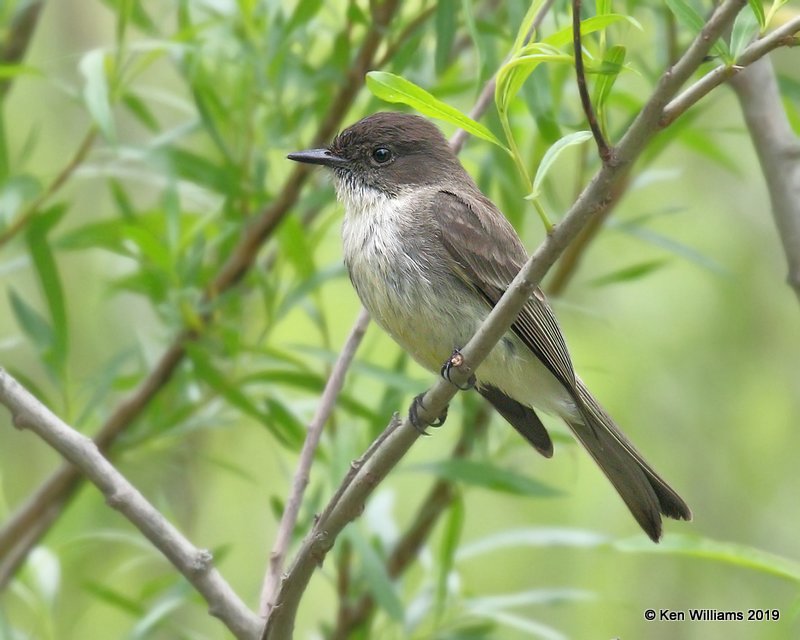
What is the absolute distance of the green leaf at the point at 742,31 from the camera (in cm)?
195

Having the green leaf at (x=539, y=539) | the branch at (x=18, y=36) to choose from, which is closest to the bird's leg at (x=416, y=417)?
the green leaf at (x=539, y=539)

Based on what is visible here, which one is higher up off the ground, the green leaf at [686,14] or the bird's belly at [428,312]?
the green leaf at [686,14]

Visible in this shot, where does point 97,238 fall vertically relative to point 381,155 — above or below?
below

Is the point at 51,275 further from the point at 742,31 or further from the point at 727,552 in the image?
the point at 742,31

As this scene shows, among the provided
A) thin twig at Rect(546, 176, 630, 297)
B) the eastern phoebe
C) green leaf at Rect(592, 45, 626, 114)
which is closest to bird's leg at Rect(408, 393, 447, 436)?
the eastern phoebe

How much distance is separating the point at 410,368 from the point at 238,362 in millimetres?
1895

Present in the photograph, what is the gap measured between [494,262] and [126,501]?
140 centimetres

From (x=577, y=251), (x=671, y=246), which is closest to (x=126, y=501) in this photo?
(x=577, y=251)

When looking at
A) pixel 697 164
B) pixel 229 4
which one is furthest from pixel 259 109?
pixel 697 164

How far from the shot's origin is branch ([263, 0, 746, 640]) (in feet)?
6.01

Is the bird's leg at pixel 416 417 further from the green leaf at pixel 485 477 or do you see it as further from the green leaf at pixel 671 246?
the green leaf at pixel 671 246

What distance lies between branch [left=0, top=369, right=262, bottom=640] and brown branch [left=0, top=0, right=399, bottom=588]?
114 centimetres

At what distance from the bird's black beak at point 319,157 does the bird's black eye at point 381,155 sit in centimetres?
15

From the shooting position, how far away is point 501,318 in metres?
2.18
